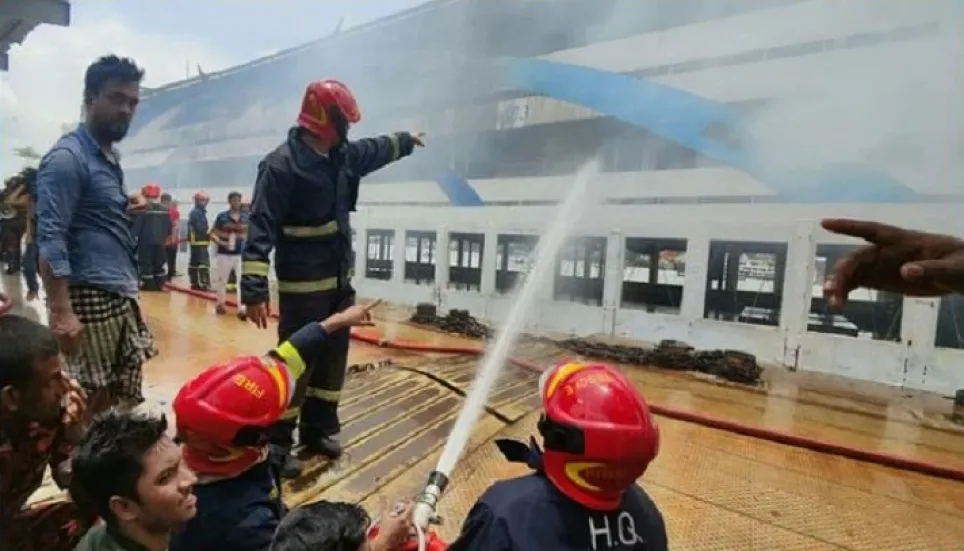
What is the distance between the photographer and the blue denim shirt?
5.21 feet

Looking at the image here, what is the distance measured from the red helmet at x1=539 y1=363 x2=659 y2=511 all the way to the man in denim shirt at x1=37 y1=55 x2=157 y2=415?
4.43 feet

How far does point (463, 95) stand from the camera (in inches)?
269

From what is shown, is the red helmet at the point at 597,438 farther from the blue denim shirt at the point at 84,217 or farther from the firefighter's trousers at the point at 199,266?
the firefighter's trousers at the point at 199,266

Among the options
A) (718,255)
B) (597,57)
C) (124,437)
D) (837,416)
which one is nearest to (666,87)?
(597,57)

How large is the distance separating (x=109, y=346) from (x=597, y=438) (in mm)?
1531

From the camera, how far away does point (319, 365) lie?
2225 mm

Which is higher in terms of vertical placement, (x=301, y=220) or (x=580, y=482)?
(x=301, y=220)

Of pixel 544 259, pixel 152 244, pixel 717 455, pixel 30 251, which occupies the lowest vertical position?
pixel 717 455

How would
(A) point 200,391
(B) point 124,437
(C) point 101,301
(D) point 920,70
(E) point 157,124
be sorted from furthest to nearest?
(E) point 157,124 < (D) point 920,70 < (C) point 101,301 < (A) point 200,391 < (B) point 124,437

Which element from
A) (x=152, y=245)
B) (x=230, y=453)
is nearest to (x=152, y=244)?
(x=152, y=245)

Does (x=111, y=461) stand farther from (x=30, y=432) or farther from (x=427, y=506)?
(x=427, y=506)

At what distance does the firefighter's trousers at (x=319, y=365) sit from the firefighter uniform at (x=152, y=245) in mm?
6332

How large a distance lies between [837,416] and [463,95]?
16.3ft

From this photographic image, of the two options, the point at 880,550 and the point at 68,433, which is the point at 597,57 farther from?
the point at 68,433
